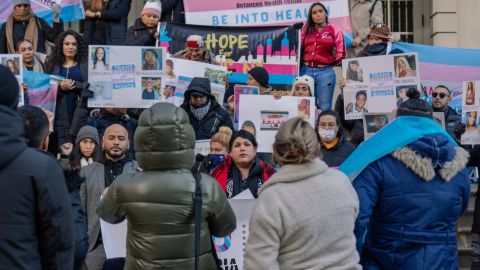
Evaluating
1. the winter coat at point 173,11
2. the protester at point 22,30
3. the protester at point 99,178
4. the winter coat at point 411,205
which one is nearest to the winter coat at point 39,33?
the protester at point 22,30

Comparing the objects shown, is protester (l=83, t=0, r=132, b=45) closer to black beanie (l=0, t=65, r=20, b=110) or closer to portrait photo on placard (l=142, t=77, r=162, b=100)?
portrait photo on placard (l=142, t=77, r=162, b=100)

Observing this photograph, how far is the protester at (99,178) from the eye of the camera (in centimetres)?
537

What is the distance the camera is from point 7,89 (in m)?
3.16

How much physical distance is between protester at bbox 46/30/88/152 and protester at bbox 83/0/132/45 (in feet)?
4.03

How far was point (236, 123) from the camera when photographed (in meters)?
7.73

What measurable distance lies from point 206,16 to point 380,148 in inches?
→ 277

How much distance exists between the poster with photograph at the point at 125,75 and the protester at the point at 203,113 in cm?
69

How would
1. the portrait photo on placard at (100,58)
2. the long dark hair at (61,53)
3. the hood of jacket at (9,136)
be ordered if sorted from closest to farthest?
the hood of jacket at (9,136)
the portrait photo on placard at (100,58)
the long dark hair at (61,53)

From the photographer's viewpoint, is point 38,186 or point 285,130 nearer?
point 38,186

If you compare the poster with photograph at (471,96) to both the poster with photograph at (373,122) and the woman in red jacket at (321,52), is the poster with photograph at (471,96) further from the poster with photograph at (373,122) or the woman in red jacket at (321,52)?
the woman in red jacket at (321,52)

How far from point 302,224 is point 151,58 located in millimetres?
4736

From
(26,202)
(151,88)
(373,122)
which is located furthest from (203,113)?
(26,202)

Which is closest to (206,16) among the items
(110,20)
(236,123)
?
(110,20)

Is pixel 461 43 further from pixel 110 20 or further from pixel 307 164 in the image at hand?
pixel 307 164
